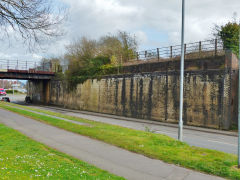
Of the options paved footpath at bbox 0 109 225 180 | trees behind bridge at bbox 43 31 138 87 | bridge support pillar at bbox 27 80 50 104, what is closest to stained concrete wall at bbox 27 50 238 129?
trees behind bridge at bbox 43 31 138 87

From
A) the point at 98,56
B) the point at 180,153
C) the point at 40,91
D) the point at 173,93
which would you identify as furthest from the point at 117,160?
the point at 40,91

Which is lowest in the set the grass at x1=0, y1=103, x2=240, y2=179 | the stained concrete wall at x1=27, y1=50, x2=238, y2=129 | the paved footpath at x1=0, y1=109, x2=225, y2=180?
the paved footpath at x1=0, y1=109, x2=225, y2=180

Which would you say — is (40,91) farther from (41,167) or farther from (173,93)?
(41,167)

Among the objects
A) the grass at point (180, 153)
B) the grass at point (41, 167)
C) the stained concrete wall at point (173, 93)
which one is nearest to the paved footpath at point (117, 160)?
the grass at point (180, 153)

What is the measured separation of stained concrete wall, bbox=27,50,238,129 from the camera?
17422mm

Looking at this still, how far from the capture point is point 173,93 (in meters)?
20.6

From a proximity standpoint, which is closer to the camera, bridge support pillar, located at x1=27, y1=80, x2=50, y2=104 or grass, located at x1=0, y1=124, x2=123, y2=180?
grass, located at x1=0, y1=124, x2=123, y2=180

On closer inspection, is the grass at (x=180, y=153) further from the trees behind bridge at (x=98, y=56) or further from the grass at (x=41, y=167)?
the trees behind bridge at (x=98, y=56)

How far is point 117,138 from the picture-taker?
10078 mm

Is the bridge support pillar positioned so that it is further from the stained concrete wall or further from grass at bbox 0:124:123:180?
grass at bbox 0:124:123:180

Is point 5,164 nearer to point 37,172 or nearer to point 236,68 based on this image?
point 37,172

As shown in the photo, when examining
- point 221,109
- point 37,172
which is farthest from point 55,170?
point 221,109

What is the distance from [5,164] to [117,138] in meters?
5.27

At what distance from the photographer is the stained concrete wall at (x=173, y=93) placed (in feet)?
57.2
